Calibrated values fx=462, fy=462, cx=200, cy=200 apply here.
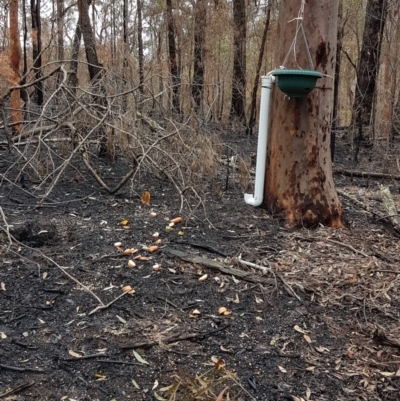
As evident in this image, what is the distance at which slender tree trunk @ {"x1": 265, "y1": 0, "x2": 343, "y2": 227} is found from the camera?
142 inches

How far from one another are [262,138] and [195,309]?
1.88m

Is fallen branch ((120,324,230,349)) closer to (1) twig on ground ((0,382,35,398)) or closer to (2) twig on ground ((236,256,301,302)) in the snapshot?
(1) twig on ground ((0,382,35,398))

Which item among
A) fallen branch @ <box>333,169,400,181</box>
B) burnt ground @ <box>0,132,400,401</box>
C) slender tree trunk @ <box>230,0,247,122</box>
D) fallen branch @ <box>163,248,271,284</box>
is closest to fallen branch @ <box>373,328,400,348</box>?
burnt ground @ <box>0,132,400,401</box>

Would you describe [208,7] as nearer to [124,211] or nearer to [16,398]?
[124,211]

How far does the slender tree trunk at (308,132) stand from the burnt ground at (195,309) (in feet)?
0.65

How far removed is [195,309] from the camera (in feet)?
7.91

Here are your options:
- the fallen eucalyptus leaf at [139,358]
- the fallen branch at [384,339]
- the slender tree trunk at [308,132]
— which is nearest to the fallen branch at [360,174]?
the slender tree trunk at [308,132]

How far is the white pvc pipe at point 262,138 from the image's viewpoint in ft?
12.3

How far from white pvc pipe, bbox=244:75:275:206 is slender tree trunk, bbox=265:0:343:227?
0.26 feet

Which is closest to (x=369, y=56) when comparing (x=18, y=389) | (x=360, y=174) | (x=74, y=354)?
(x=360, y=174)

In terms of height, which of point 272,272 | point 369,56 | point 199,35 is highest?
point 199,35

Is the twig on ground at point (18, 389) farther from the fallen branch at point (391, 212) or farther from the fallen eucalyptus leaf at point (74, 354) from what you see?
the fallen branch at point (391, 212)

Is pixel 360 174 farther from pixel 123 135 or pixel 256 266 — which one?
pixel 256 266

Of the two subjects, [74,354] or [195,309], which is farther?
[195,309]
